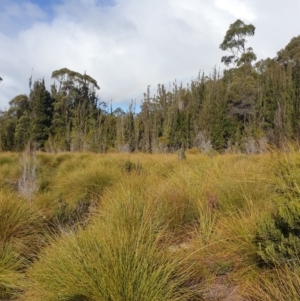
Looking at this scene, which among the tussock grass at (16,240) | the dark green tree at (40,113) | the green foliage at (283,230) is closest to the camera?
the green foliage at (283,230)

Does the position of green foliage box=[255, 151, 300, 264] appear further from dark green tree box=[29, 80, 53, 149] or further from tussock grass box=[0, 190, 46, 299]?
dark green tree box=[29, 80, 53, 149]

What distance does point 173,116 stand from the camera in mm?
40594

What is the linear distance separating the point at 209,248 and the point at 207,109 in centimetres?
3229

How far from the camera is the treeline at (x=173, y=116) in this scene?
31.5 m

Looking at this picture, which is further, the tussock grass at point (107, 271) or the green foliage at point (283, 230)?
the green foliage at point (283, 230)

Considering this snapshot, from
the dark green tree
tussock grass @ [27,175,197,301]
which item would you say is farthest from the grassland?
the dark green tree

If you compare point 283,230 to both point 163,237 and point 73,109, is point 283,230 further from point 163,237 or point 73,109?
point 73,109

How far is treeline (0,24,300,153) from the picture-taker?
3153 centimetres

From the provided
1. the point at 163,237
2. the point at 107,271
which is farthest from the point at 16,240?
→ the point at 107,271

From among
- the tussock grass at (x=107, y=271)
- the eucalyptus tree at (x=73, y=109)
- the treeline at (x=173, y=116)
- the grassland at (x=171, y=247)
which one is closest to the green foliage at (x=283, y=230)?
the grassland at (x=171, y=247)

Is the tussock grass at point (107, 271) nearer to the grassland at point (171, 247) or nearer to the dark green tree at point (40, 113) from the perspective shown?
the grassland at point (171, 247)

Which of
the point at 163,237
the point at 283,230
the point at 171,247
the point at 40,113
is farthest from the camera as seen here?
the point at 40,113

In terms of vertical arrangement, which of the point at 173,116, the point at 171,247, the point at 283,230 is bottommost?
the point at 171,247

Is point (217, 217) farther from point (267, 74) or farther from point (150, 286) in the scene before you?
point (267, 74)
